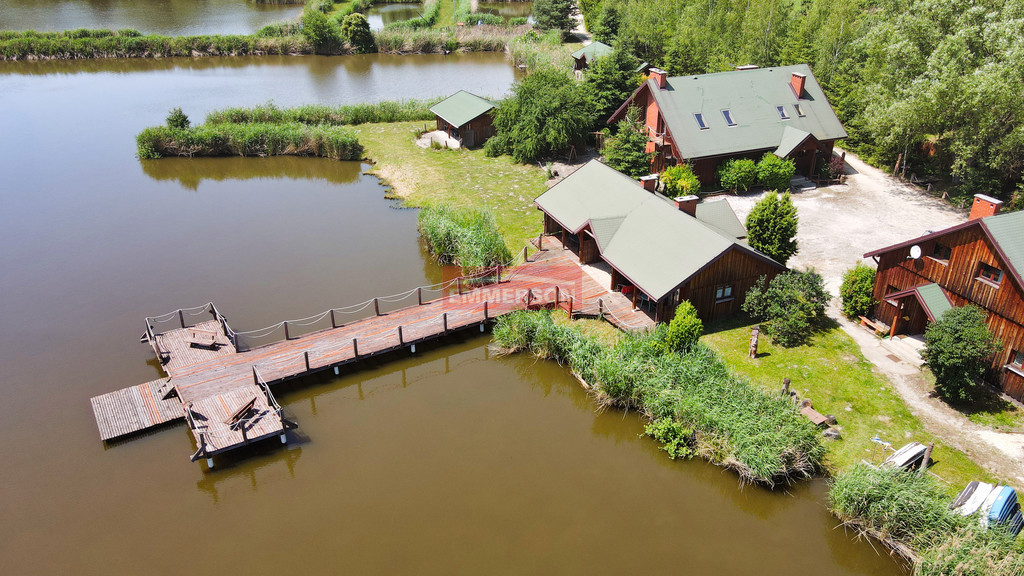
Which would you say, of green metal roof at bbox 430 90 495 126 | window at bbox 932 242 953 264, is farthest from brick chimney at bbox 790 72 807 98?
window at bbox 932 242 953 264

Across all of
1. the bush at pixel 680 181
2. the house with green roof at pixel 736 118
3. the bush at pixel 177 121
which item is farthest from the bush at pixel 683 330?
the bush at pixel 177 121

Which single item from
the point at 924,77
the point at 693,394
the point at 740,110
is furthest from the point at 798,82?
the point at 693,394

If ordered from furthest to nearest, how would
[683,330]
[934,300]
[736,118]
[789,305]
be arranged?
1. [736,118]
2. [789,305]
3. [683,330]
4. [934,300]

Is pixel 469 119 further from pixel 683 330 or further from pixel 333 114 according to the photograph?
pixel 683 330

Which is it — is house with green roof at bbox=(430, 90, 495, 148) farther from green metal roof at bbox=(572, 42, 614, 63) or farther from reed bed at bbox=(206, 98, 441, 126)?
green metal roof at bbox=(572, 42, 614, 63)

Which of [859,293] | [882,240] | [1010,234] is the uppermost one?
[1010,234]

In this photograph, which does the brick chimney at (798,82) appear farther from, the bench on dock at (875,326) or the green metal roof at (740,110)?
the bench on dock at (875,326)

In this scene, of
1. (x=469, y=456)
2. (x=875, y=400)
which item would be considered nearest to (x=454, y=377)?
(x=469, y=456)
